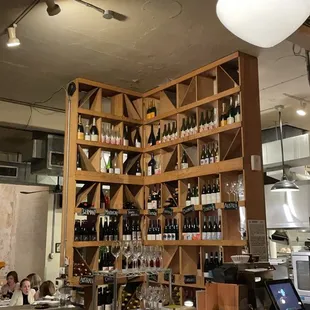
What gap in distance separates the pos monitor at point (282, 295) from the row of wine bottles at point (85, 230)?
230cm

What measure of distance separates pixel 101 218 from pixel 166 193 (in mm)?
816

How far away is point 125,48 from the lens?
4.24m

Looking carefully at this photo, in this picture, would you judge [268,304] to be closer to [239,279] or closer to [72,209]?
[239,279]

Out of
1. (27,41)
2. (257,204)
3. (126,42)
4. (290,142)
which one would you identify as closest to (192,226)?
(257,204)

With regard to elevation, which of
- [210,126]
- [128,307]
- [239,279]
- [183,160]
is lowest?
[128,307]

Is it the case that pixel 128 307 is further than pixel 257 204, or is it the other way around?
pixel 257 204

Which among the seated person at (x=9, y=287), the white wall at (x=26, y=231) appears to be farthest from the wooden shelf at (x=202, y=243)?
the white wall at (x=26, y=231)

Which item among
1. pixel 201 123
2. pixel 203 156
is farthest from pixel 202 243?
pixel 201 123

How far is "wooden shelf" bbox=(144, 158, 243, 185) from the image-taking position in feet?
13.4

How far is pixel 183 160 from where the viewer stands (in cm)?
475

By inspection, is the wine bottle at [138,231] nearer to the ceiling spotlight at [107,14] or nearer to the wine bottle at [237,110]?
the wine bottle at [237,110]

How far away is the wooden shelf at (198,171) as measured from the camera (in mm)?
4078

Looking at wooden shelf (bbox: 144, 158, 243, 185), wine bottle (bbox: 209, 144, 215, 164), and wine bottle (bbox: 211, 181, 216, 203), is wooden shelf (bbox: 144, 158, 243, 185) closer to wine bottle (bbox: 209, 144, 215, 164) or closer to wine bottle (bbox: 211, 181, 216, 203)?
wine bottle (bbox: 209, 144, 215, 164)

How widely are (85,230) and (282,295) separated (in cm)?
247
